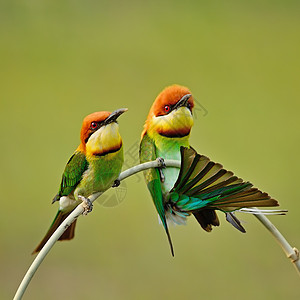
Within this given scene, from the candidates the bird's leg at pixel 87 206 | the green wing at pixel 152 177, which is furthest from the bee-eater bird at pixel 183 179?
the bird's leg at pixel 87 206

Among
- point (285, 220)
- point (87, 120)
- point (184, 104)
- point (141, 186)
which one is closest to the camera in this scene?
point (87, 120)

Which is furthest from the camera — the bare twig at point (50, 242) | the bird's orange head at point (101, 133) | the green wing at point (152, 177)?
the green wing at point (152, 177)

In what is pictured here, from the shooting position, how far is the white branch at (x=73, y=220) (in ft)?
2.03

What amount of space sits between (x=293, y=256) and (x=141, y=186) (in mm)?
1749

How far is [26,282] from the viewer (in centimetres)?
62

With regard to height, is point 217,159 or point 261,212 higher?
point 217,159

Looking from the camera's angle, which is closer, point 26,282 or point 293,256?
point 26,282

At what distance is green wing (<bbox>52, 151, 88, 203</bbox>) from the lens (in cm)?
79

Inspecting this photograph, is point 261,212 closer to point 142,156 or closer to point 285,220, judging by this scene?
point 142,156

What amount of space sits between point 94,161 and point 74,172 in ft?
0.11

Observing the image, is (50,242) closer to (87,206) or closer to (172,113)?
(87,206)

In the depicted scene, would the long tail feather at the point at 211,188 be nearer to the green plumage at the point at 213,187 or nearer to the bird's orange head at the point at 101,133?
the green plumage at the point at 213,187

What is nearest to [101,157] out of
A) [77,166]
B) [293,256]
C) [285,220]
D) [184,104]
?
[77,166]

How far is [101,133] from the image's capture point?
731mm
